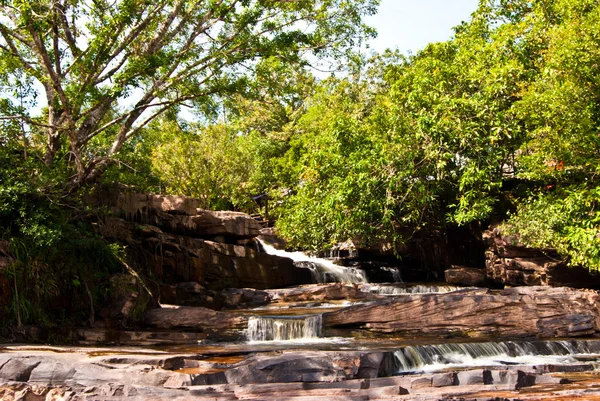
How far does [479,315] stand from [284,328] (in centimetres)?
480

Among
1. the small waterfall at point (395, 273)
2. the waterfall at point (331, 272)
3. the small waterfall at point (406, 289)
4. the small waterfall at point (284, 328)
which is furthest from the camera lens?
the small waterfall at point (395, 273)

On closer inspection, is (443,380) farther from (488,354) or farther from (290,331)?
(290,331)

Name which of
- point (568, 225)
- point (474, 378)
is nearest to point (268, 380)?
point (474, 378)

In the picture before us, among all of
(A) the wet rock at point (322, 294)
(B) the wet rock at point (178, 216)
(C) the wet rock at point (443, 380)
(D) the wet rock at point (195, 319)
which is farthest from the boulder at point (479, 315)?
(B) the wet rock at point (178, 216)

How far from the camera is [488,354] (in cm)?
1354

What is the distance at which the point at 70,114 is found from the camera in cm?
1584

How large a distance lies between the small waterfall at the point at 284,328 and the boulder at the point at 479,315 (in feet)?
1.28

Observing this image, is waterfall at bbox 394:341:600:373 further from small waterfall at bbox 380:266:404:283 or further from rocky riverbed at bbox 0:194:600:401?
small waterfall at bbox 380:266:404:283

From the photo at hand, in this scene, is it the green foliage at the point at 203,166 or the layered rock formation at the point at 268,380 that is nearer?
the layered rock formation at the point at 268,380

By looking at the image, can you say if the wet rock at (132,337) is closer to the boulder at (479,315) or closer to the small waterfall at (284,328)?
the small waterfall at (284,328)

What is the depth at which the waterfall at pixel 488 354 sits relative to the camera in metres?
12.6

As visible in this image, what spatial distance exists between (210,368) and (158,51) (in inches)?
385

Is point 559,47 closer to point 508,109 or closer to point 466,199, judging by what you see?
point 508,109

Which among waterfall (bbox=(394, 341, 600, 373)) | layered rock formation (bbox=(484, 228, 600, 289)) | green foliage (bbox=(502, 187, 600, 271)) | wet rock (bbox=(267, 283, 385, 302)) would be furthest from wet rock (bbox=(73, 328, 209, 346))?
layered rock formation (bbox=(484, 228, 600, 289))
